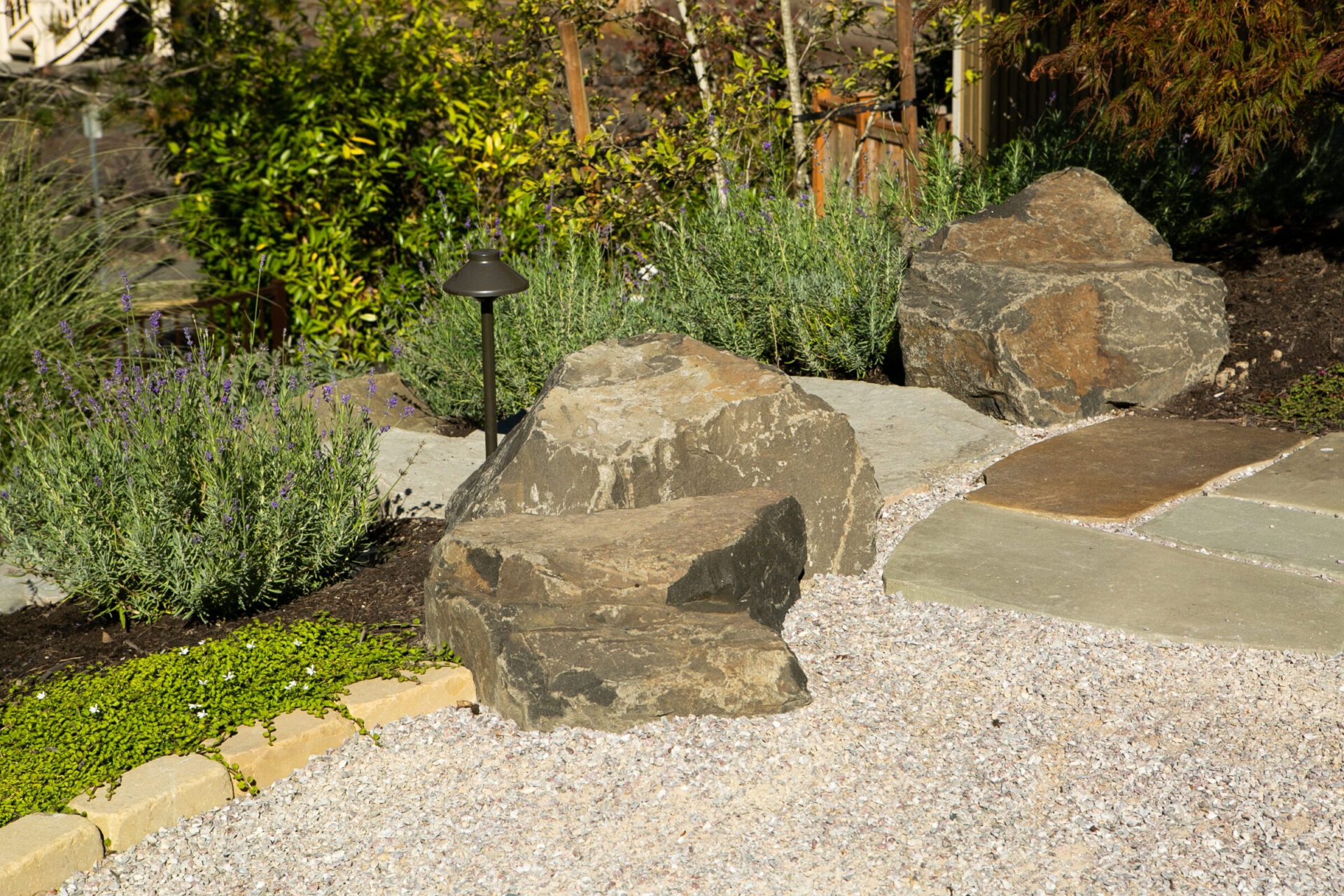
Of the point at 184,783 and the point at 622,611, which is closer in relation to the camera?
the point at 184,783

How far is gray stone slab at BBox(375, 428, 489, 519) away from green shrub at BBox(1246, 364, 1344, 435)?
10.8 feet

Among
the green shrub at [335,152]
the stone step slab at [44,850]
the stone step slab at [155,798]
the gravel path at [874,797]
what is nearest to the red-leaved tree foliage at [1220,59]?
the gravel path at [874,797]

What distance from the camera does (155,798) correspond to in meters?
2.64

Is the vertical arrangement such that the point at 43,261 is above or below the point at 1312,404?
above

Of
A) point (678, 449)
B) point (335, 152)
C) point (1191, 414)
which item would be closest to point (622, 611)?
point (678, 449)

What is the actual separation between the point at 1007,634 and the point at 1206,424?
210cm

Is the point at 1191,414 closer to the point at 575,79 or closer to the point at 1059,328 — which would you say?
the point at 1059,328

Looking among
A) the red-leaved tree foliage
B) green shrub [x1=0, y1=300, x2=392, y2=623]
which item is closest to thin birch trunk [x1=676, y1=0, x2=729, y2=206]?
the red-leaved tree foliage

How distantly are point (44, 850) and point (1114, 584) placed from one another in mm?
2842

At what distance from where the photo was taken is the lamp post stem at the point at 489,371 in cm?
432

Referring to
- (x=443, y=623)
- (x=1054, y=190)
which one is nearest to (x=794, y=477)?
(x=443, y=623)

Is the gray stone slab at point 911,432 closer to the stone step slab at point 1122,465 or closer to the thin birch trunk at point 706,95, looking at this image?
the stone step slab at point 1122,465

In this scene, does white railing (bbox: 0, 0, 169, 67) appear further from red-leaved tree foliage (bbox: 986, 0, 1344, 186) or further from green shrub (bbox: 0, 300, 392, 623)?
red-leaved tree foliage (bbox: 986, 0, 1344, 186)

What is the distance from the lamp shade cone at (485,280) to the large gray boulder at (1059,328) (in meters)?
2.02
